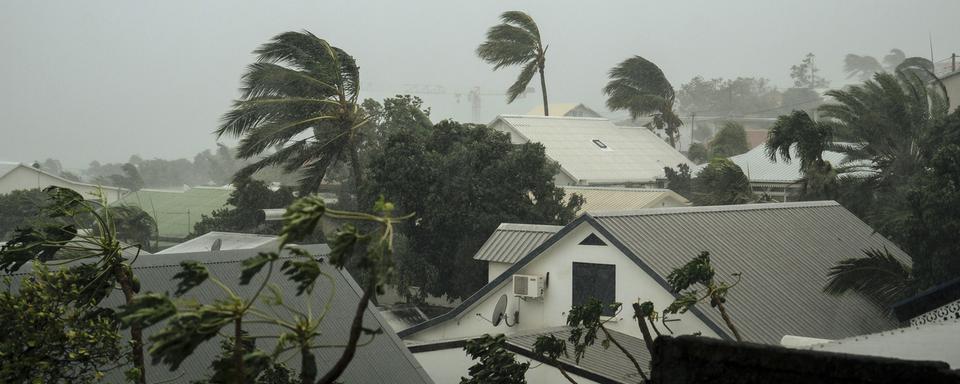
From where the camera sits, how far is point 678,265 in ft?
58.3

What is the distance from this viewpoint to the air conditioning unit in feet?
63.7

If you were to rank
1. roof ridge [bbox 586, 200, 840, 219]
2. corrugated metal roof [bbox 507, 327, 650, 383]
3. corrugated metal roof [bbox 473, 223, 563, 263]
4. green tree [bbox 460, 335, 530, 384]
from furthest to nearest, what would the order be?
corrugated metal roof [bbox 473, 223, 563, 263]
roof ridge [bbox 586, 200, 840, 219]
corrugated metal roof [bbox 507, 327, 650, 383]
green tree [bbox 460, 335, 530, 384]

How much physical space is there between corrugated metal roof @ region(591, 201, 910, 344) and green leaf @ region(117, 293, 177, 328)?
11.6 m

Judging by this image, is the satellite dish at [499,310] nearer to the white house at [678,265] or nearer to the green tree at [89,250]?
the white house at [678,265]

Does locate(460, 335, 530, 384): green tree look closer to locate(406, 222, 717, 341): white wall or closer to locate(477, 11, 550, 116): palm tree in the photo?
locate(406, 222, 717, 341): white wall

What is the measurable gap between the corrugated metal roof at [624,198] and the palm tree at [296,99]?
30.8ft

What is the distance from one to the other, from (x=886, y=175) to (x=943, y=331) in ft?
68.1

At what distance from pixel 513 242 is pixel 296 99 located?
25.4ft

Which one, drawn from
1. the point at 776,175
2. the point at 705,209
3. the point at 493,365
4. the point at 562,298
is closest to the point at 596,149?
the point at 776,175

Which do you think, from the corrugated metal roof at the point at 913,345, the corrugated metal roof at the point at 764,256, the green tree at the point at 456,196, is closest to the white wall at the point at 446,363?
the corrugated metal roof at the point at 764,256

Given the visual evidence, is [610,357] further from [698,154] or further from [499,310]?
[698,154]

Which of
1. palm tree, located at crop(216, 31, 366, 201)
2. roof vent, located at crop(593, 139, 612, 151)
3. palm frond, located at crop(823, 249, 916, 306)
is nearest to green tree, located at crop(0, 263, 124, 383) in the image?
palm frond, located at crop(823, 249, 916, 306)

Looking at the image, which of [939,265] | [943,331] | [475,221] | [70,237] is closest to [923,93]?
[475,221]

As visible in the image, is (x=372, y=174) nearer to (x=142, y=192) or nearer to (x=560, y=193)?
(x=560, y=193)
